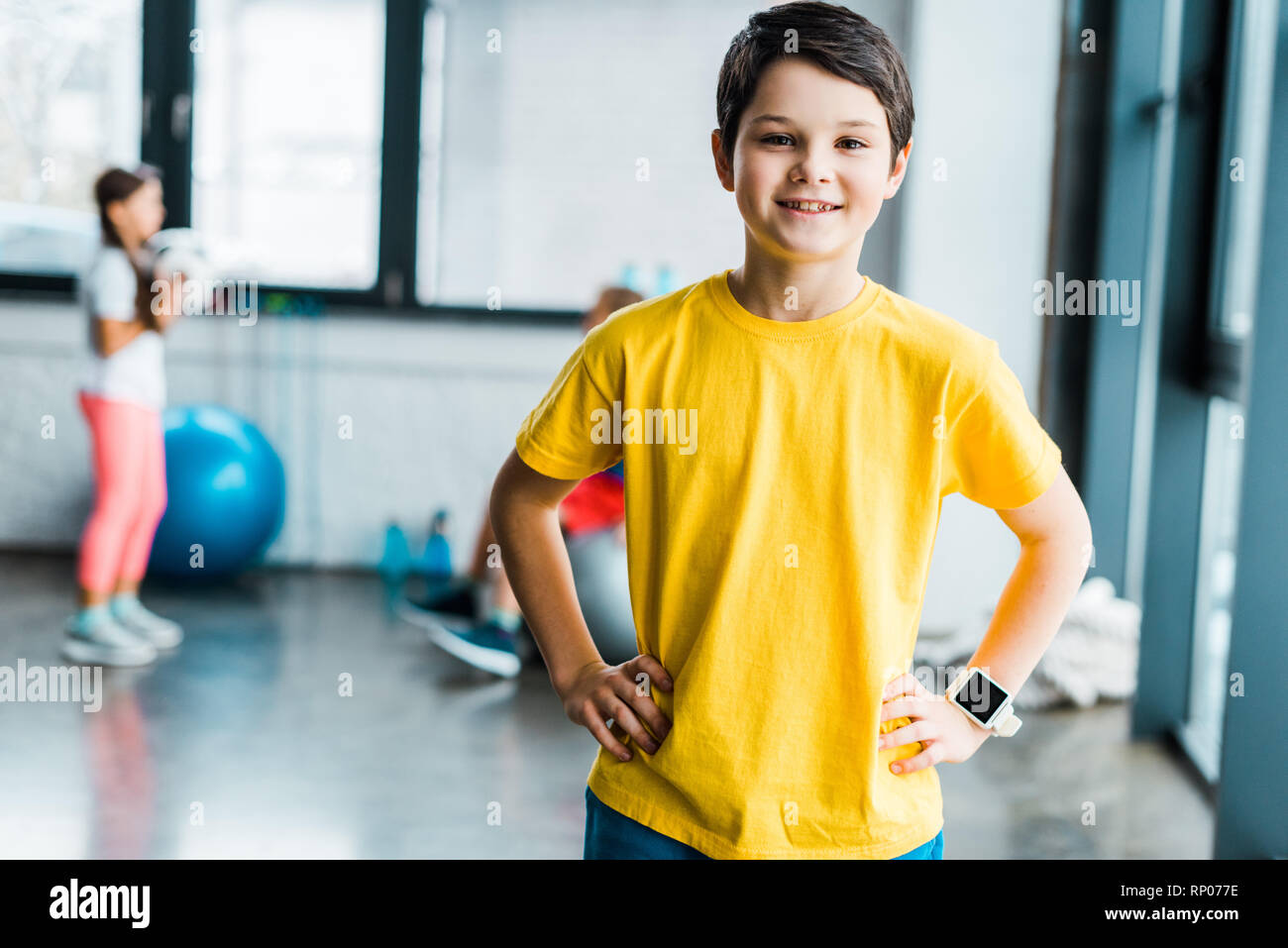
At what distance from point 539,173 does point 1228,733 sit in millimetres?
3133

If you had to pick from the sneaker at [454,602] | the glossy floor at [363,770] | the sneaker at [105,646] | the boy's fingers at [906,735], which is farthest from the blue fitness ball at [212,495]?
the boy's fingers at [906,735]

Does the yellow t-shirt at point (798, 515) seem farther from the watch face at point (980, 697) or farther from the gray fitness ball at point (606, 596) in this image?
the gray fitness ball at point (606, 596)

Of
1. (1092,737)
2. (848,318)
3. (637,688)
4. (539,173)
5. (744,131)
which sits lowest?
(1092,737)

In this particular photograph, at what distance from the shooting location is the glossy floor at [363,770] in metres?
2.49

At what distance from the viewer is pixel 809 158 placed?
896 mm

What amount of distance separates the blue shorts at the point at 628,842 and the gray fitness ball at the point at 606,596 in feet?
6.80

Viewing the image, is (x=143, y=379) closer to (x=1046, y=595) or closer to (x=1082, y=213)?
(x=1082, y=213)

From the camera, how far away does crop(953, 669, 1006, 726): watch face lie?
100 cm

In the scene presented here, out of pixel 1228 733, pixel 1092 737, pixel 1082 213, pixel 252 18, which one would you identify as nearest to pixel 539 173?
pixel 252 18

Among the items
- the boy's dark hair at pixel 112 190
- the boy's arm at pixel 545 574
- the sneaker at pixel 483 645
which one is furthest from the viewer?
the sneaker at pixel 483 645

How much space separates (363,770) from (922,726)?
209 centimetres

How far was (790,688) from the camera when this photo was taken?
0.94 metres

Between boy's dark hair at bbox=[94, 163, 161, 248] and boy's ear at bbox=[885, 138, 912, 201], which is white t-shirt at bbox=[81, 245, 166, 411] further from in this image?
boy's ear at bbox=[885, 138, 912, 201]

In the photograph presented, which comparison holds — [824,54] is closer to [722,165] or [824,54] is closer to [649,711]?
[722,165]
